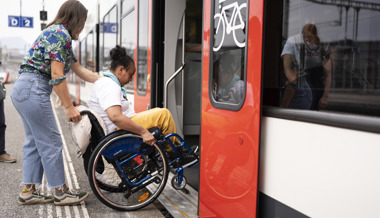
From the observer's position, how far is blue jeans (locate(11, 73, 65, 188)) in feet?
9.73

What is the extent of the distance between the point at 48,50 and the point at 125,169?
114cm

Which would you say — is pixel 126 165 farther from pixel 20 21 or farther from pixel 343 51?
pixel 20 21

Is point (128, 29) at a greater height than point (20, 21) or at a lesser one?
lesser

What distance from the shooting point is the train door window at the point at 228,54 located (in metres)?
2.14

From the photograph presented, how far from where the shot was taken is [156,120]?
318 centimetres

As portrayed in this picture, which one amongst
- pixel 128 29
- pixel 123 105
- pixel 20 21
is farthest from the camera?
pixel 20 21

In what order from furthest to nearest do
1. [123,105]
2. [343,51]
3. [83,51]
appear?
1. [83,51]
2. [123,105]
3. [343,51]

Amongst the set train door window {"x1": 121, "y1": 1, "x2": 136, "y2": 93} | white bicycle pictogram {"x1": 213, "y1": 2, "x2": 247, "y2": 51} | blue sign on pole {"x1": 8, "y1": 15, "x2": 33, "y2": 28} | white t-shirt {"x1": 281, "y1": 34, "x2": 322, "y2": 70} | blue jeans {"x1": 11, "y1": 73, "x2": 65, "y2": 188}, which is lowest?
blue jeans {"x1": 11, "y1": 73, "x2": 65, "y2": 188}

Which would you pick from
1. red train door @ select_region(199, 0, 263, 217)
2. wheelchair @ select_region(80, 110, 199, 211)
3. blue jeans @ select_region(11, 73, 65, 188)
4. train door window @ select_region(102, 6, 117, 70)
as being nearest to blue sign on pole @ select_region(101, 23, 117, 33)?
train door window @ select_region(102, 6, 117, 70)

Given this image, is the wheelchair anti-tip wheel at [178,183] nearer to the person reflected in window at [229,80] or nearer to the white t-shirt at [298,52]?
the person reflected in window at [229,80]

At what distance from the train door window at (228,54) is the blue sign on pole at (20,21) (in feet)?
57.7

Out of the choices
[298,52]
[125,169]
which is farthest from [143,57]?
[298,52]

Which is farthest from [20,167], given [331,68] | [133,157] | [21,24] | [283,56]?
[21,24]

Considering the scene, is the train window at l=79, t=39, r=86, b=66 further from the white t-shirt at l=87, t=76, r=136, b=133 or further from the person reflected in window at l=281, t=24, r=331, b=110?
the person reflected in window at l=281, t=24, r=331, b=110
